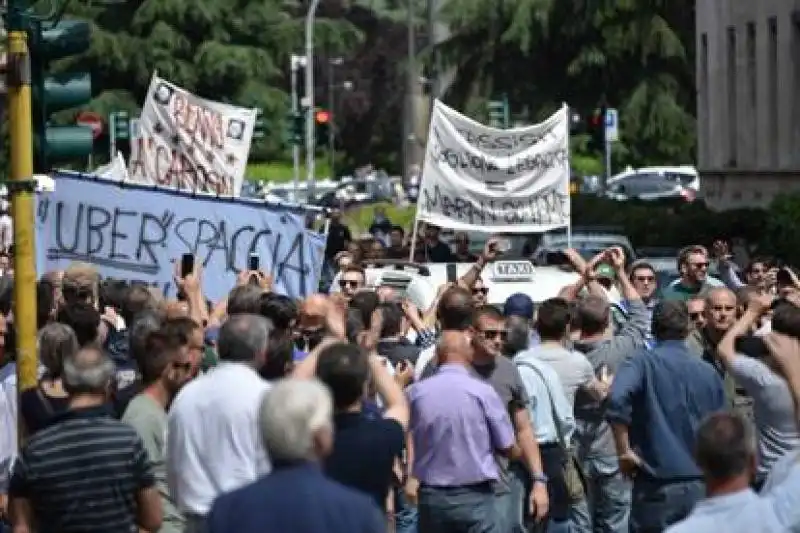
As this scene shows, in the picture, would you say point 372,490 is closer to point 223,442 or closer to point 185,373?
point 223,442

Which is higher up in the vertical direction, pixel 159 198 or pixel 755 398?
pixel 159 198

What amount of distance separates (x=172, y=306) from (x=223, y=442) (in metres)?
4.07

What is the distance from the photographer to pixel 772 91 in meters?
44.7

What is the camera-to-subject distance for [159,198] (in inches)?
715

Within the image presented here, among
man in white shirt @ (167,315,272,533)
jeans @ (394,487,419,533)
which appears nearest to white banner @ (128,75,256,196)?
jeans @ (394,487,419,533)

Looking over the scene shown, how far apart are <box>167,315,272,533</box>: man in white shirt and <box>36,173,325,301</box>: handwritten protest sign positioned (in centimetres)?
798

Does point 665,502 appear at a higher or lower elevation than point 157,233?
lower

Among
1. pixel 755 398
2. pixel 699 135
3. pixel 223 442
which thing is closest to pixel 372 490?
pixel 223 442

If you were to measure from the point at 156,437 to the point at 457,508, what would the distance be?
Answer: 180cm

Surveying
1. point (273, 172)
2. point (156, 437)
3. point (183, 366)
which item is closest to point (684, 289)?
point (183, 366)

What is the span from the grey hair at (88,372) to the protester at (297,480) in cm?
175

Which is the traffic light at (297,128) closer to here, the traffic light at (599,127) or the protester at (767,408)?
the traffic light at (599,127)

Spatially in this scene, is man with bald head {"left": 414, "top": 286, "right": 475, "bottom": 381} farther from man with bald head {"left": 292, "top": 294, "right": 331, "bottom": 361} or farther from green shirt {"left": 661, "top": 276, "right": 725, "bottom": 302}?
green shirt {"left": 661, "top": 276, "right": 725, "bottom": 302}

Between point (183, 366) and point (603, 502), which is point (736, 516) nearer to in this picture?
point (183, 366)
